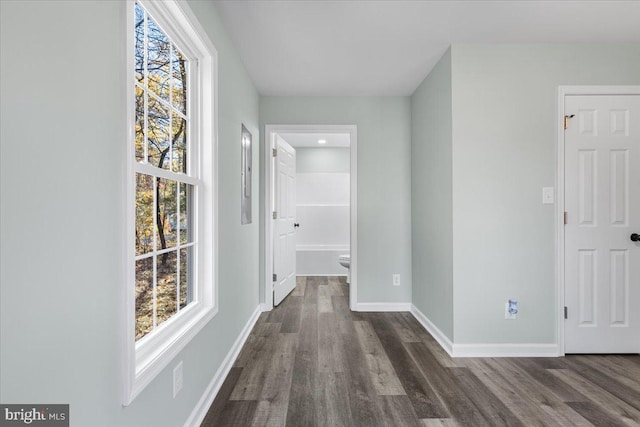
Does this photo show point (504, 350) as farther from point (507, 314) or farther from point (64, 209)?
point (64, 209)

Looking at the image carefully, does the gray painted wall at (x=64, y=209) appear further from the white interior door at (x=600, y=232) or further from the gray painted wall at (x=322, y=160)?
the gray painted wall at (x=322, y=160)

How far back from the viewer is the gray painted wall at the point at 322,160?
19.1 feet

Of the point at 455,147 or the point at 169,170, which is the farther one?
the point at 455,147

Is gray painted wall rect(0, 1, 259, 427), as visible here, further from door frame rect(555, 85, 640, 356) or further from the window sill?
door frame rect(555, 85, 640, 356)

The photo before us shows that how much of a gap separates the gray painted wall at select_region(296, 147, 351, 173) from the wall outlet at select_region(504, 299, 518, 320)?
3.76 meters

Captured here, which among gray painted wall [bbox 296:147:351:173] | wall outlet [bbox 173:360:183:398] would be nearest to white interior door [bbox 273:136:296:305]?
gray painted wall [bbox 296:147:351:173]

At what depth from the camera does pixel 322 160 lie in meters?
5.85

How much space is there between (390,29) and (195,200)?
5.95 feet

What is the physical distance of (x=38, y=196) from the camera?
0.73 meters

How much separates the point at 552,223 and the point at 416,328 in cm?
149

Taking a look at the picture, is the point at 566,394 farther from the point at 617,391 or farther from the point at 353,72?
the point at 353,72

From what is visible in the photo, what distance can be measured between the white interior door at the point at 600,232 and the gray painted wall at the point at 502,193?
15 cm

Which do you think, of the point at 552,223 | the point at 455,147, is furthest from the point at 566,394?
the point at 455,147

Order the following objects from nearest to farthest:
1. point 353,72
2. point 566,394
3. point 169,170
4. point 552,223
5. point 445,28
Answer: point 169,170 → point 566,394 → point 445,28 → point 552,223 → point 353,72
